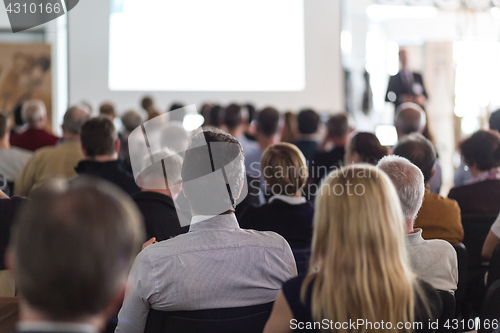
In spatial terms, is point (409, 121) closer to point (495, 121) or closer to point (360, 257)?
point (495, 121)

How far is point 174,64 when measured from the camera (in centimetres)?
745

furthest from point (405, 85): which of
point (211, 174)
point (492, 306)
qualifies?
point (211, 174)

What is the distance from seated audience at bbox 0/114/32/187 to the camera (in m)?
3.76

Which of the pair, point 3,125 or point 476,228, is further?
point 3,125

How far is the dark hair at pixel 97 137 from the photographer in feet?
9.55

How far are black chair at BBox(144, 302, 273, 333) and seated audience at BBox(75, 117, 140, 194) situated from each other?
1.46 metres

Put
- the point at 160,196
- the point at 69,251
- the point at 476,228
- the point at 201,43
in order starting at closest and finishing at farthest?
the point at 69,251, the point at 160,196, the point at 476,228, the point at 201,43

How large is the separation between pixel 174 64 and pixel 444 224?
5.83 m

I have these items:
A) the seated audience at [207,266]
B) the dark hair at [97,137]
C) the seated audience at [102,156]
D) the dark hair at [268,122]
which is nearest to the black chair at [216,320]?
the seated audience at [207,266]

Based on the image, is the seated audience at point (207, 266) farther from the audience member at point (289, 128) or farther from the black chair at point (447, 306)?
the audience member at point (289, 128)

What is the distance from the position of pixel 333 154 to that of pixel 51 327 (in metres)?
3.42

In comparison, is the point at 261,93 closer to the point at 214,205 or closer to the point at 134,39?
the point at 134,39

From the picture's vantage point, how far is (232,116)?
190 inches

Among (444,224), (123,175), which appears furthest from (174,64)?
(444,224)
